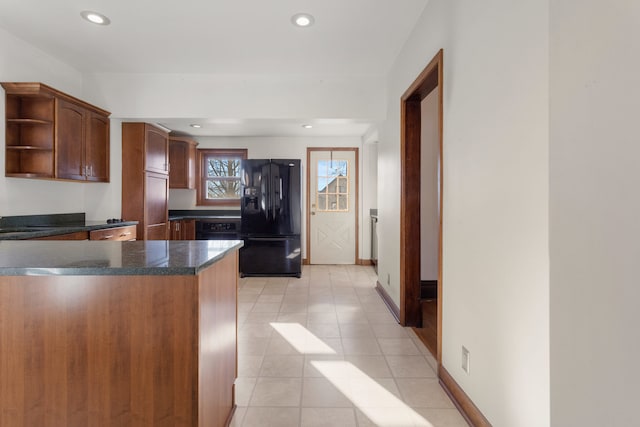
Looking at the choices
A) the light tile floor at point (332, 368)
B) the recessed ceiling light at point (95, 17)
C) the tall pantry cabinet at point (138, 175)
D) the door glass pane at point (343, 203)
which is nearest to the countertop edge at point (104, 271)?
the light tile floor at point (332, 368)

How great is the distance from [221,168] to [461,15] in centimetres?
475

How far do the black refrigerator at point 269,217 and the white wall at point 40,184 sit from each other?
1.68m

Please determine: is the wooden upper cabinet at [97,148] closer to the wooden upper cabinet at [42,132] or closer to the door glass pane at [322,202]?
the wooden upper cabinet at [42,132]

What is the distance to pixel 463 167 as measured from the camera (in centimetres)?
181

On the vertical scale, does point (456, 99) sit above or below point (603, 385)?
above

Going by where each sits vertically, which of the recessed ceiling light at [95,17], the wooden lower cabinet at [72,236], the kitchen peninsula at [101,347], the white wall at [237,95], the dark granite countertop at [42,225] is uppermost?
the recessed ceiling light at [95,17]

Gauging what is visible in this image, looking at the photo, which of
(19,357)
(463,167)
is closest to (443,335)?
(463,167)

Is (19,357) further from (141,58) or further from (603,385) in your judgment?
(141,58)

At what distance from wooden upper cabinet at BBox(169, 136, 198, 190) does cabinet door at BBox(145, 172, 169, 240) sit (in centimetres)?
75

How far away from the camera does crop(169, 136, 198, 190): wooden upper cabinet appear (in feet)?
17.7

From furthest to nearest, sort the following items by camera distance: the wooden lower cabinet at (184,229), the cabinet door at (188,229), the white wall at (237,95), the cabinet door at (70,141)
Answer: the cabinet door at (188,229) < the wooden lower cabinet at (184,229) < the white wall at (237,95) < the cabinet door at (70,141)

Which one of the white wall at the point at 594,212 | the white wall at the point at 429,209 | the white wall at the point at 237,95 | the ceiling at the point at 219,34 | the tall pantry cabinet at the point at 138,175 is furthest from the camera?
the tall pantry cabinet at the point at 138,175

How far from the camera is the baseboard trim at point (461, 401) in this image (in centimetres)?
159

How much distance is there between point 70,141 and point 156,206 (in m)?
1.27
